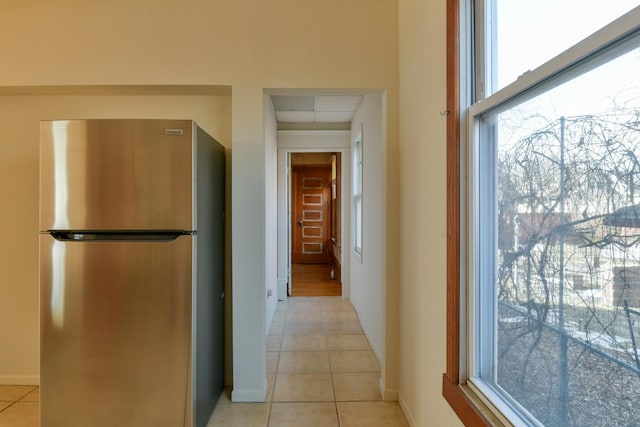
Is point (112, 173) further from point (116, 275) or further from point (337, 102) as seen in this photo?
point (337, 102)

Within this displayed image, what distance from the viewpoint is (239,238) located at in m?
2.14

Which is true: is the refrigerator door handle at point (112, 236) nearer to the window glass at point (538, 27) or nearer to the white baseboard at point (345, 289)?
the window glass at point (538, 27)

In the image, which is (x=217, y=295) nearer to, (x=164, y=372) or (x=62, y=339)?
(x=164, y=372)

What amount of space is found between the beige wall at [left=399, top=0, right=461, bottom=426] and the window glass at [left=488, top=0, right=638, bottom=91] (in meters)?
0.30

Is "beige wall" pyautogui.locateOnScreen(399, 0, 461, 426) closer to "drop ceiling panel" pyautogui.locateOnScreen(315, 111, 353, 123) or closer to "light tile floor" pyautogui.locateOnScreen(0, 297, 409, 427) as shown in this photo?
"light tile floor" pyautogui.locateOnScreen(0, 297, 409, 427)

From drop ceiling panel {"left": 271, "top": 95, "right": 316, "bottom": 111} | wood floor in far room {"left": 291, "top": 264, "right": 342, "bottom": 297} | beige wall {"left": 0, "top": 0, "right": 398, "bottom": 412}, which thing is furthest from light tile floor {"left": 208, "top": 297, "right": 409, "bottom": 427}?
drop ceiling panel {"left": 271, "top": 95, "right": 316, "bottom": 111}

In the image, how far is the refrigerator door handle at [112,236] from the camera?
168cm

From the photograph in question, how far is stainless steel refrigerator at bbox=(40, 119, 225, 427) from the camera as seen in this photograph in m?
1.66

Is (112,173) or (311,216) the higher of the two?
(112,173)

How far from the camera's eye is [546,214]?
926 mm

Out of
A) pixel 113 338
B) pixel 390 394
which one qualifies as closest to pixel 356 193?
pixel 390 394

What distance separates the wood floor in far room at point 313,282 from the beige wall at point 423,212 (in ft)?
9.88

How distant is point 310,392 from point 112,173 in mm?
1920

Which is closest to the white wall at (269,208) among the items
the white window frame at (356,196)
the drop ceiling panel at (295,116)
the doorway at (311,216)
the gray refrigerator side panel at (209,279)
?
the drop ceiling panel at (295,116)
